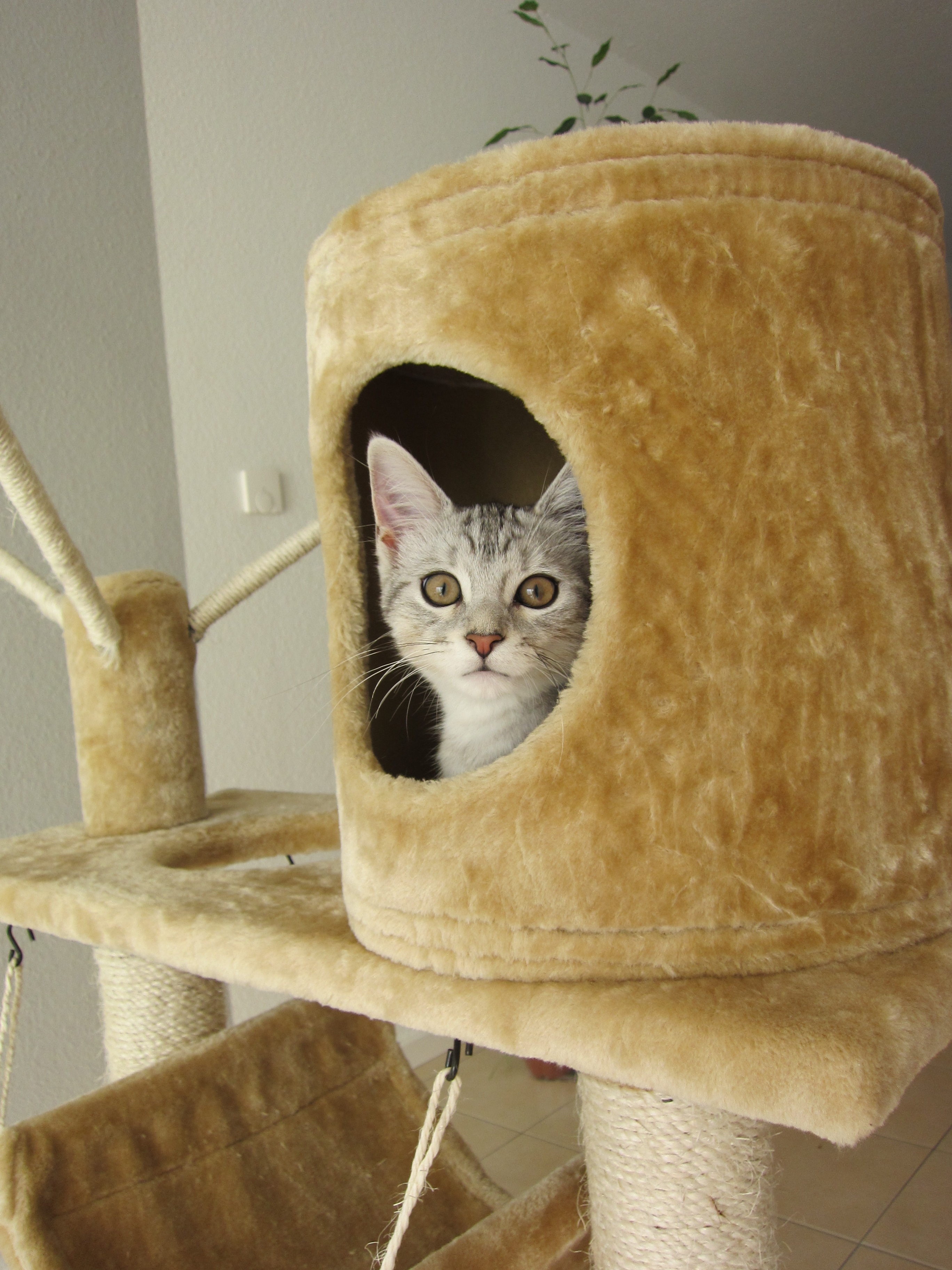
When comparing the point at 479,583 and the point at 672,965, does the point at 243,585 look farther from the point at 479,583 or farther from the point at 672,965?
the point at 672,965

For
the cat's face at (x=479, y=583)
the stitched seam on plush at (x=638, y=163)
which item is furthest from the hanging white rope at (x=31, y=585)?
the stitched seam on plush at (x=638, y=163)

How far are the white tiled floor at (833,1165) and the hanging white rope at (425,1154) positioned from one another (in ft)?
3.09

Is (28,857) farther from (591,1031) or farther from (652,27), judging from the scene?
(652,27)

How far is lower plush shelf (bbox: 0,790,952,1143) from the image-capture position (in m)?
0.46

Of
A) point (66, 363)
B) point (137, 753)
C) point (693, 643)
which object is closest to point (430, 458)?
point (137, 753)

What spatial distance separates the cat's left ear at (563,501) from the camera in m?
0.90

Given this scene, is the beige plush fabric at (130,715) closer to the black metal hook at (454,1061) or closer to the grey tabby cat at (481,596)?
the grey tabby cat at (481,596)

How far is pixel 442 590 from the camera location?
34.6 inches

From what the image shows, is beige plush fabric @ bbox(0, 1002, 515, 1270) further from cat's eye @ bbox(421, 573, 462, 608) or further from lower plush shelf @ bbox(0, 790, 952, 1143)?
cat's eye @ bbox(421, 573, 462, 608)

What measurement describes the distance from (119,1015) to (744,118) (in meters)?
3.47

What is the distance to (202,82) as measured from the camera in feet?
5.45

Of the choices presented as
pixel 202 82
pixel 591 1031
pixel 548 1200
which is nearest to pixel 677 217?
pixel 591 1031

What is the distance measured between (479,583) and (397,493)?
0.45ft

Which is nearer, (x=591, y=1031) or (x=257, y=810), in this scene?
(x=591, y=1031)
